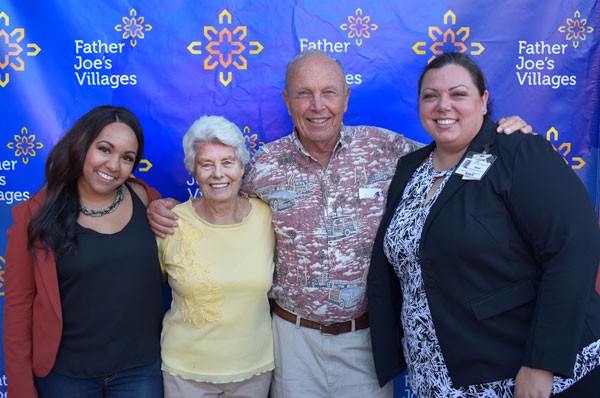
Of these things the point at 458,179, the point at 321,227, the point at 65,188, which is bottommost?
the point at 321,227

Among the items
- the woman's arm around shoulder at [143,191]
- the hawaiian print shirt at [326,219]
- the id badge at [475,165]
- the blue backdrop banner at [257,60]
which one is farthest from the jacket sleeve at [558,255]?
the woman's arm around shoulder at [143,191]

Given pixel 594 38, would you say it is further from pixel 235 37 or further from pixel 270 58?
pixel 235 37

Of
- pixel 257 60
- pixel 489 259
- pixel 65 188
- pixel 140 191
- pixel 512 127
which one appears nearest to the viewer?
pixel 489 259

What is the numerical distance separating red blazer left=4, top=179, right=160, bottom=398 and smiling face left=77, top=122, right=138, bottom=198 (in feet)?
0.77

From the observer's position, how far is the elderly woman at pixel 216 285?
2.14 metres

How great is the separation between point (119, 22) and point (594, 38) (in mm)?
2550

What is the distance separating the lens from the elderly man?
2234 mm

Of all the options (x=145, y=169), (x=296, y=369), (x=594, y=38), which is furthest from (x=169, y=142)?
(x=594, y=38)

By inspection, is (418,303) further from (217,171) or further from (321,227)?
(217,171)

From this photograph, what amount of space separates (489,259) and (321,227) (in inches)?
30.1

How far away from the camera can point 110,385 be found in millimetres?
2125

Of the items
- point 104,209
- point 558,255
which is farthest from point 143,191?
point 558,255

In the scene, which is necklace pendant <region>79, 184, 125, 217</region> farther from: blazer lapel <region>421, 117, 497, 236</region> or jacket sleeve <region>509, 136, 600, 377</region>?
jacket sleeve <region>509, 136, 600, 377</region>

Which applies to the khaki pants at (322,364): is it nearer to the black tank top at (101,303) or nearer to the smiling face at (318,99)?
the black tank top at (101,303)
